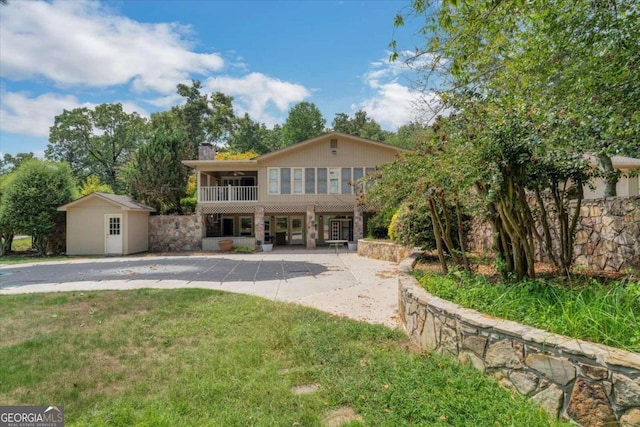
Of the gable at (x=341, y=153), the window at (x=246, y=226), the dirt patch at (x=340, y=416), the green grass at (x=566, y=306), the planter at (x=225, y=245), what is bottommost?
the dirt patch at (x=340, y=416)

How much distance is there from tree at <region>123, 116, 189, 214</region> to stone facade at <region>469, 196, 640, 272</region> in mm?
19800

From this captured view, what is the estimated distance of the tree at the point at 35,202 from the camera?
16.4m

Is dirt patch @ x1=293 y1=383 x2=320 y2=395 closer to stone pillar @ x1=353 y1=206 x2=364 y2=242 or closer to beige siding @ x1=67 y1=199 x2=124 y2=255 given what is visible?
stone pillar @ x1=353 y1=206 x2=364 y2=242

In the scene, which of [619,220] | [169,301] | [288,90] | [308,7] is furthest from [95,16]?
[288,90]

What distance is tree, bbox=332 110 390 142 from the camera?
4253 centimetres

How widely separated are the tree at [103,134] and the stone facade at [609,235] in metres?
40.0

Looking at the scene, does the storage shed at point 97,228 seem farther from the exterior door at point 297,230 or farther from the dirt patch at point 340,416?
the dirt patch at point 340,416

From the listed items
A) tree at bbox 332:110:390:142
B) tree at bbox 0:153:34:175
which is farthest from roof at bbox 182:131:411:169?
tree at bbox 0:153:34:175

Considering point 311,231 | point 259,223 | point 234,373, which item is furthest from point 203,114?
point 234,373

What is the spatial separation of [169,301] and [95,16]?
769 cm

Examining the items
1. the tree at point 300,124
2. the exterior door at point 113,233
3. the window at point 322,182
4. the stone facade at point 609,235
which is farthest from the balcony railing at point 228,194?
the tree at point 300,124

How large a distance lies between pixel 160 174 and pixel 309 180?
976 cm

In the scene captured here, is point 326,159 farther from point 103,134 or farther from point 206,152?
point 103,134

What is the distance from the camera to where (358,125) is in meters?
43.9
